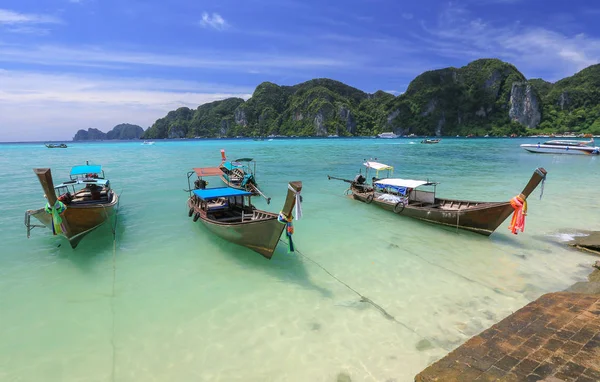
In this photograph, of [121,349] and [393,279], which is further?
[393,279]

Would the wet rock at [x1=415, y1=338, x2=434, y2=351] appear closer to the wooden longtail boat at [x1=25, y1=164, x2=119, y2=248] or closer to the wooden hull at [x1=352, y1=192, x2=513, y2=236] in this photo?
the wooden hull at [x1=352, y1=192, x2=513, y2=236]

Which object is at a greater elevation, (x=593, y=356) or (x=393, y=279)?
(x=593, y=356)

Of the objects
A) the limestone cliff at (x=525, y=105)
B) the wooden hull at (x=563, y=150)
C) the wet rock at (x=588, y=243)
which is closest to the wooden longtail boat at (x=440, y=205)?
the wet rock at (x=588, y=243)

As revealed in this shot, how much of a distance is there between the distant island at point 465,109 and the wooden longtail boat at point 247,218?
160 metres

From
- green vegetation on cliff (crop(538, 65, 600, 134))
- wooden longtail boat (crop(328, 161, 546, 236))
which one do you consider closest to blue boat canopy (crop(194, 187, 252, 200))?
wooden longtail boat (crop(328, 161, 546, 236))

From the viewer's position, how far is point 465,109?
159000mm

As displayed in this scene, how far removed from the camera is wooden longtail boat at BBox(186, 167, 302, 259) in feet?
31.0

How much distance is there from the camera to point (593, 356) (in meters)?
4.90

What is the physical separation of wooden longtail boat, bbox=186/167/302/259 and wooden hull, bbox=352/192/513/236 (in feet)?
26.8

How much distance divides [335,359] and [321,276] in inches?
150

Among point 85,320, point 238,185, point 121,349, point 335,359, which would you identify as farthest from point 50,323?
point 238,185

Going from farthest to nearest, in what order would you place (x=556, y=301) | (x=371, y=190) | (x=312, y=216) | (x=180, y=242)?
(x=371, y=190)
(x=312, y=216)
(x=180, y=242)
(x=556, y=301)

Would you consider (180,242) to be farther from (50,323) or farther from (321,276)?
(321,276)

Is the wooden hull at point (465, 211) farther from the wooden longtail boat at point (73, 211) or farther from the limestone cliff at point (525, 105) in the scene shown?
the limestone cliff at point (525, 105)
